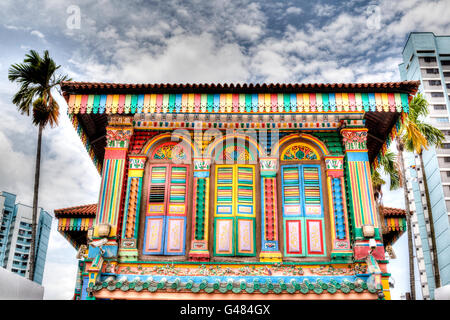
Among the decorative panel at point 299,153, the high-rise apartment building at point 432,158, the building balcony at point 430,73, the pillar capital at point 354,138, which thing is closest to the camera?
the pillar capital at point 354,138

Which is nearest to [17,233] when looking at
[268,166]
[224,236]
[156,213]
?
[156,213]

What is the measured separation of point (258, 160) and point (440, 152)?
58.9m

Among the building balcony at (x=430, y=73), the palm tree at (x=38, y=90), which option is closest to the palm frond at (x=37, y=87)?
the palm tree at (x=38, y=90)

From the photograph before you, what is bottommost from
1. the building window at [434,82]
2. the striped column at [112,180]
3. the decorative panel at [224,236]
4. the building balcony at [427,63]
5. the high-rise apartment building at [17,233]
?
the decorative panel at [224,236]

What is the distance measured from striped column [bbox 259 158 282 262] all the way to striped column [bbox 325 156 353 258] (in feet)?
4.84

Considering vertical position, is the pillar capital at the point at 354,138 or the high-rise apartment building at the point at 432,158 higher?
the high-rise apartment building at the point at 432,158

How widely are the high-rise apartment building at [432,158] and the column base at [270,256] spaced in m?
56.0

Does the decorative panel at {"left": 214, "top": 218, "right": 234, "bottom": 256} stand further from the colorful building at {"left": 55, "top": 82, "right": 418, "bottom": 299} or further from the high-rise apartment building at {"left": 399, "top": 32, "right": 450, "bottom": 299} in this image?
the high-rise apartment building at {"left": 399, "top": 32, "right": 450, "bottom": 299}

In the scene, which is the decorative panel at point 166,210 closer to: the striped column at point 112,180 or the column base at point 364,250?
the striped column at point 112,180

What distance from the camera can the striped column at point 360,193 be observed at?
10305mm

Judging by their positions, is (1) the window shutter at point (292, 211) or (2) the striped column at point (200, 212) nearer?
(2) the striped column at point (200, 212)

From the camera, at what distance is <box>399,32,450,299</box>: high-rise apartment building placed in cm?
5941

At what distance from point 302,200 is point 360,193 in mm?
1551
